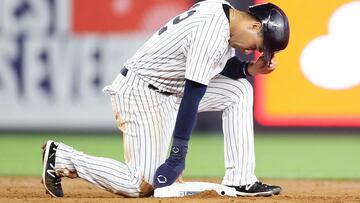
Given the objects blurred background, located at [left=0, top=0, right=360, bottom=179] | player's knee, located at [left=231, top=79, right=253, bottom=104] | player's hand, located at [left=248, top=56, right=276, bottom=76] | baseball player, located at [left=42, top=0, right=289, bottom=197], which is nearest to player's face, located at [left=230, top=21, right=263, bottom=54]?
baseball player, located at [left=42, top=0, right=289, bottom=197]

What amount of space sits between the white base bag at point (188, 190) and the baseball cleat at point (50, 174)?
62 cm

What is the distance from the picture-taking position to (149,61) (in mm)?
6156

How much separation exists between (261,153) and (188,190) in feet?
13.1

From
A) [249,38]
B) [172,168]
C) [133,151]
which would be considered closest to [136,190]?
[133,151]

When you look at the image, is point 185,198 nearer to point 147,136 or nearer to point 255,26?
point 147,136

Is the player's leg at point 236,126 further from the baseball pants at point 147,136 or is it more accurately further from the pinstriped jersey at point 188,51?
the pinstriped jersey at point 188,51

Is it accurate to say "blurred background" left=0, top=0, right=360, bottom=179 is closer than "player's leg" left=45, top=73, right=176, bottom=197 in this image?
No

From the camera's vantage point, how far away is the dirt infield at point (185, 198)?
6012 mm

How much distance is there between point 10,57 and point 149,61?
211 inches

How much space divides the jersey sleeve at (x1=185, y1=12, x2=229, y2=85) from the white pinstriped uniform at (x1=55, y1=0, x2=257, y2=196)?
0.09 m

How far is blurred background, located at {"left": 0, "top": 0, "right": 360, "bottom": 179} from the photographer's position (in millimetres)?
11078

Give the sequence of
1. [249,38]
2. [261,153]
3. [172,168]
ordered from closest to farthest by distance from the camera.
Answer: [172,168]
[249,38]
[261,153]

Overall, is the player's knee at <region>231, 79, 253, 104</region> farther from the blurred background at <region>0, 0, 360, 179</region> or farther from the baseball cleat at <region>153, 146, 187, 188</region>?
the blurred background at <region>0, 0, 360, 179</region>

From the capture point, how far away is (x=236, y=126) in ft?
20.4
